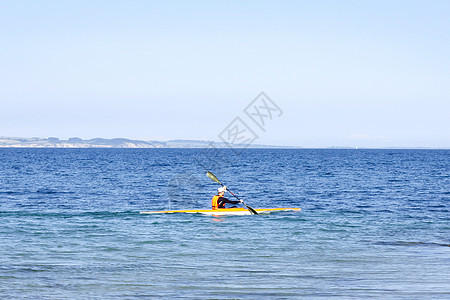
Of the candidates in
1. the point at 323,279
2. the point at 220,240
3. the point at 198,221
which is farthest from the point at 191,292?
the point at 198,221

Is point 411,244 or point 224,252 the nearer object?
point 224,252

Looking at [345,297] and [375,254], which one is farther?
[375,254]

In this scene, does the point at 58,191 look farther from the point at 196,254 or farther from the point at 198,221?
the point at 196,254

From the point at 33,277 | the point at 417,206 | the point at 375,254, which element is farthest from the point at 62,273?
the point at 417,206

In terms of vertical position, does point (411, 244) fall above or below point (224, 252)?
above

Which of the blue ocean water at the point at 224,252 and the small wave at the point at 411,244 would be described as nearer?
the blue ocean water at the point at 224,252

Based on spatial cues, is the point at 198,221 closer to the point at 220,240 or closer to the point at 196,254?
the point at 220,240

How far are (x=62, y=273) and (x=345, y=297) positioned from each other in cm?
768

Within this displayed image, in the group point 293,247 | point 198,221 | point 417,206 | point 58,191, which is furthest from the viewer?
point 58,191

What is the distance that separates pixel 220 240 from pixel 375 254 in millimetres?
5823

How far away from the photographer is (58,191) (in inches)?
1722

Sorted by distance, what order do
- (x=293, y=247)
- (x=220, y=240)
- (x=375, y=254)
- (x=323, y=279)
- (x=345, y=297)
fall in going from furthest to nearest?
(x=220, y=240) < (x=293, y=247) < (x=375, y=254) < (x=323, y=279) < (x=345, y=297)

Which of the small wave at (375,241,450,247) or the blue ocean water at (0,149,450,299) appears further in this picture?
the small wave at (375,241,450,247)

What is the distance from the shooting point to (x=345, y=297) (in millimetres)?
12328
